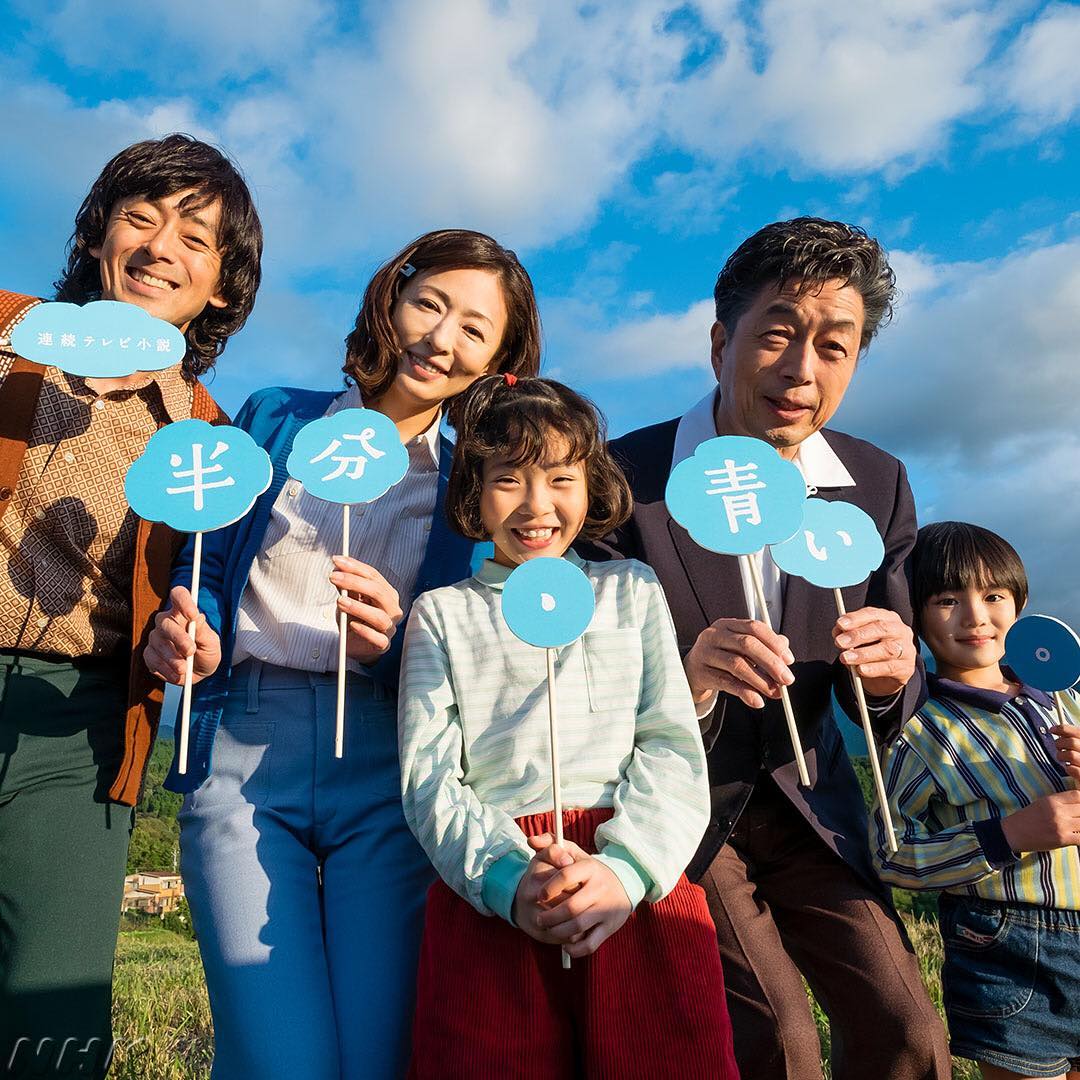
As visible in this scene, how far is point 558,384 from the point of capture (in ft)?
8.91

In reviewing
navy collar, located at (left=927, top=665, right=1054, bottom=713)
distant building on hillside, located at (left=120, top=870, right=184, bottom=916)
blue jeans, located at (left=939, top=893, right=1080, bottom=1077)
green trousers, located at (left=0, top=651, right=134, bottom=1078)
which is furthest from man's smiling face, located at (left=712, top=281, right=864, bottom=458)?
distant building on hillside, located at (left=120, top=870, right=184, bottom=916)

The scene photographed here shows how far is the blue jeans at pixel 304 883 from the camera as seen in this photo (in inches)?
82.2

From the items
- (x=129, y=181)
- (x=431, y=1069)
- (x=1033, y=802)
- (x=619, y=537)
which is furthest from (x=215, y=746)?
(x=1033, y=802)

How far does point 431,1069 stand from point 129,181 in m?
2.40

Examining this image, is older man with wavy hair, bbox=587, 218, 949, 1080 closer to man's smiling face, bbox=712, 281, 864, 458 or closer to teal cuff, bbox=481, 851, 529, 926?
man's smiling face, bbox=712, 281, 864, 458

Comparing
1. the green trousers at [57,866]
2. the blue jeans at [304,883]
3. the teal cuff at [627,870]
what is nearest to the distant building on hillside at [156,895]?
the green trousers at [57,866]

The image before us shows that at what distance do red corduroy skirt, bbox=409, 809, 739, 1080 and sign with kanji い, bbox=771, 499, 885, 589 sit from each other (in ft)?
2.56

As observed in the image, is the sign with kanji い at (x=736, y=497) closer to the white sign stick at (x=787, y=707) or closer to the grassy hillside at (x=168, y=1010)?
the white sign stick at (x=787, y=707)

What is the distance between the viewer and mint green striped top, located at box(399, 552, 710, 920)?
1.96m

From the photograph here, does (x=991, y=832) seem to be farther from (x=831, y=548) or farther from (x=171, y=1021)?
(x=171, y=1021)

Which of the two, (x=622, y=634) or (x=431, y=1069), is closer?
(x=431, y=1069)

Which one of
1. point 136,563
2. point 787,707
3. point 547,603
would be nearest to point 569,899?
point 547,603

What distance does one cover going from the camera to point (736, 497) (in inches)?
89.4

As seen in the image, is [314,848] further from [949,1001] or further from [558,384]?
[949,1001]
